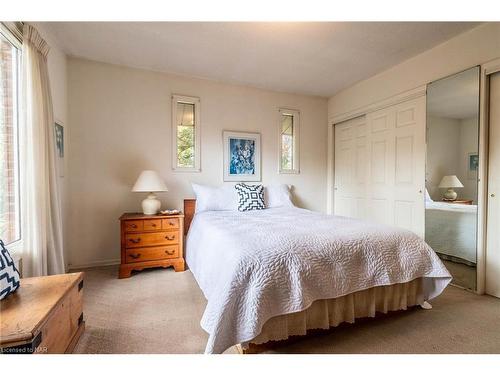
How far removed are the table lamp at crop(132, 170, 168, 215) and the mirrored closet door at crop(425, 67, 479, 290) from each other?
3.05 metres

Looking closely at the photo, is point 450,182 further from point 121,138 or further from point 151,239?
point 121,138

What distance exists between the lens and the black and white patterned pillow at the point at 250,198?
298 cm

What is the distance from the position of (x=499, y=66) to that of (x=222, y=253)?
2831mm

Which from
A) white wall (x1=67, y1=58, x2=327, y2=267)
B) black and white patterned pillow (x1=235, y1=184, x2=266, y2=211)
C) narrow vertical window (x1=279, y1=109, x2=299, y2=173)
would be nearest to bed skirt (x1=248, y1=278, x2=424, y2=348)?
black and white patterned pillow (x1=235, y1=184, x2=266, y2=211)

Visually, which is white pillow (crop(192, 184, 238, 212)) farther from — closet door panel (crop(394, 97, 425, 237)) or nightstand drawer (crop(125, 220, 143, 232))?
closet door panel (crop(394, 97, 425, 237))

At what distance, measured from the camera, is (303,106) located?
396 centimetres

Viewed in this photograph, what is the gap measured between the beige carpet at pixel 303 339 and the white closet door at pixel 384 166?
3.52ft

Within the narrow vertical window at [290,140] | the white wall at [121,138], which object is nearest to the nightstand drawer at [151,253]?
the white wall at [121,138]

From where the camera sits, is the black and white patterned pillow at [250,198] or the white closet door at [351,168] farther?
A: the white closet door at [351,168]

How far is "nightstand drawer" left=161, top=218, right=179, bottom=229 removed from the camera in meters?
Result: 2.71

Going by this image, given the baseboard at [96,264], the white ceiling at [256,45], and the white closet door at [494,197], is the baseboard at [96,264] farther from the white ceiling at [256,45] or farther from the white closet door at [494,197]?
the white closet door at [494,197]

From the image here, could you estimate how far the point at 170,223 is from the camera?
8.97 ft
